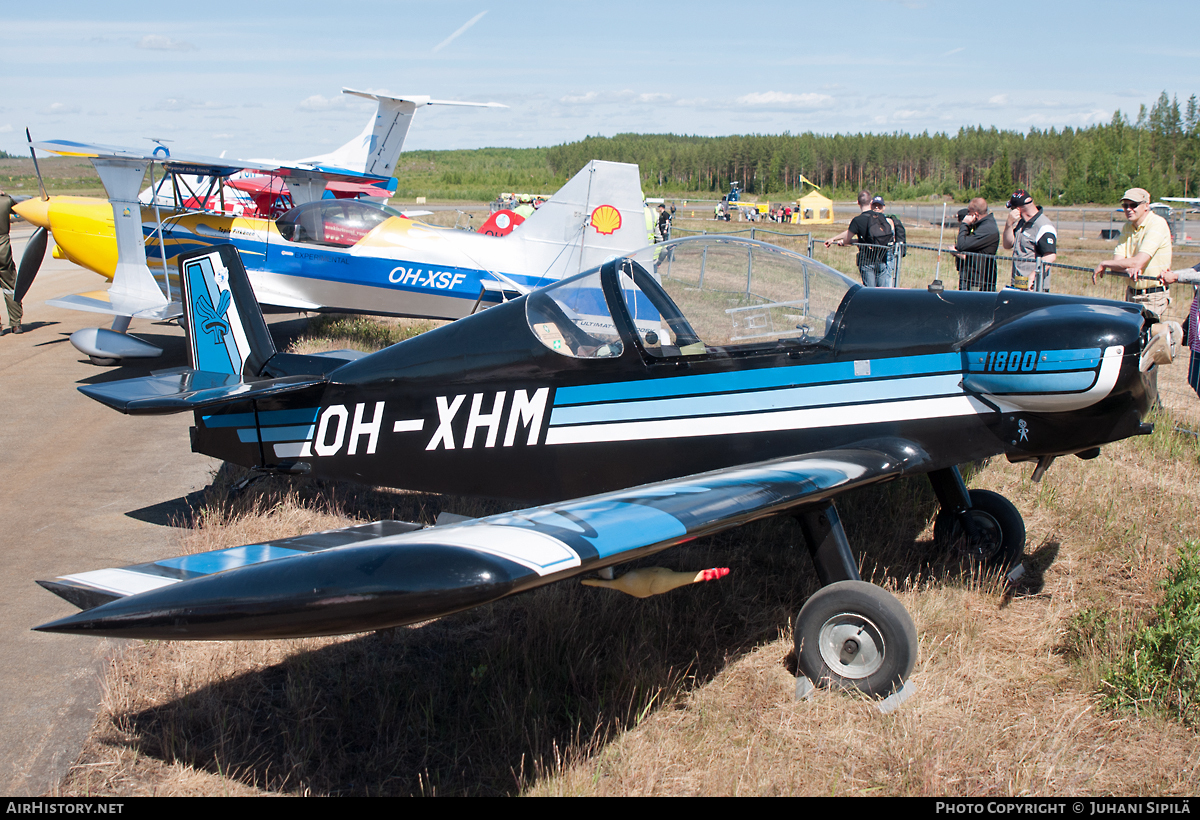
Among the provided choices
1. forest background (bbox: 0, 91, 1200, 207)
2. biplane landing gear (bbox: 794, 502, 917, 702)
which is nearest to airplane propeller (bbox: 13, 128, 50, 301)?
biplane landing gear (bbox: 794, 502, 917, 702)

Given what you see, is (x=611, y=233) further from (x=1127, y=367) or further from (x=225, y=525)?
(x=1127, y=367)

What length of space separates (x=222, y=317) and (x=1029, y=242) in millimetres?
8609

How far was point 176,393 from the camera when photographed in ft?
17.8

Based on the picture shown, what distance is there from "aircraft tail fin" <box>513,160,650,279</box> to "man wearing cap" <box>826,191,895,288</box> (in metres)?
2.82

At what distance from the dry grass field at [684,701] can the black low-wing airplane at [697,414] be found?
40cm

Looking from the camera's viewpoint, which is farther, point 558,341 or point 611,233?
point 611,233

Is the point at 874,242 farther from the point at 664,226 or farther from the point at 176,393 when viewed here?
the point at 664,226

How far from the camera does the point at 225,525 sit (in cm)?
564

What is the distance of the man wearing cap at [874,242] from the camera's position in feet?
35.3

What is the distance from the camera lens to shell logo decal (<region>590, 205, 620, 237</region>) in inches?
441

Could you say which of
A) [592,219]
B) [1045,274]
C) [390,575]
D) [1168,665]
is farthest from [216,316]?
[1045,274]

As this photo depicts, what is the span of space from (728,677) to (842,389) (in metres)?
1.55

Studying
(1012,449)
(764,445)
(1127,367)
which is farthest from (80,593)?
(1127,367)

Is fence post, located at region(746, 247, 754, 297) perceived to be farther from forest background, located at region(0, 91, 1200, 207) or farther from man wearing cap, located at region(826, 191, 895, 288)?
forest background, located at region(0, 91, 1200, 207)
